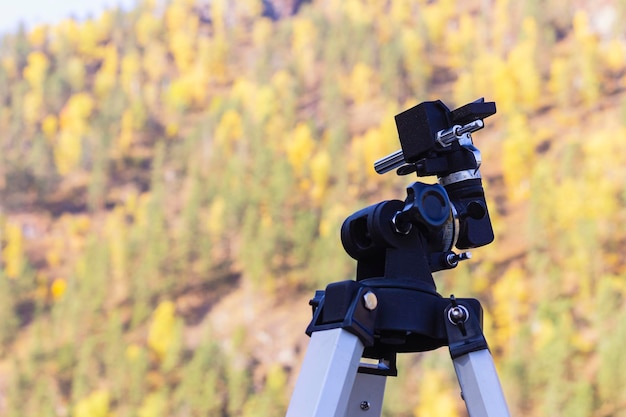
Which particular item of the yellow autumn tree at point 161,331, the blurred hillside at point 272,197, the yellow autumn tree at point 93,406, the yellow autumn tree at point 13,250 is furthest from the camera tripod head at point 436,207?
the yellow autumn tree at point 13,250

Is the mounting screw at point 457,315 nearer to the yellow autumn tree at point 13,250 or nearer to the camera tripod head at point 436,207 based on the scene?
the camera tripod head at point 436,207

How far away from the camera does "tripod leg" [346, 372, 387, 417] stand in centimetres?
105

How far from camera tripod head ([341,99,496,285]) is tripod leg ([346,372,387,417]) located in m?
0.15

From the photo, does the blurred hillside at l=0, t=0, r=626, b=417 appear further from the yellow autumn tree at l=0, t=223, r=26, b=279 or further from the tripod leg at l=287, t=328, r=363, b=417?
the tripod leg at l=287, t=328, r=363, b=417

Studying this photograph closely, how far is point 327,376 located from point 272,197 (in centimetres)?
1786

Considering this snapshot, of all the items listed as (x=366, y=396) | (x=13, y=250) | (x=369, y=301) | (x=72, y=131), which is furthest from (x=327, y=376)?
(x=72, y=131)

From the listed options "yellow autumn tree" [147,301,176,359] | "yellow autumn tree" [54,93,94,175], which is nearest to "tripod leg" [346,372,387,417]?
"yellow autumn tree" [147,301,176,359]

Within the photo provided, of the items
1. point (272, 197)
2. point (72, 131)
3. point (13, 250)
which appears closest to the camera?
point (13, 250)

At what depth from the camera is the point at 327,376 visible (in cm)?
86

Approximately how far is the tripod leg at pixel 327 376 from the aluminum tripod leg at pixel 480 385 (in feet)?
0.42

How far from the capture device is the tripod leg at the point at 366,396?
Result: 1053 mm

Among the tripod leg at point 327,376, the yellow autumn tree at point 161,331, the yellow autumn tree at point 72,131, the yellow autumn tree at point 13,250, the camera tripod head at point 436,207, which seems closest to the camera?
the tripod leg at point 327,376

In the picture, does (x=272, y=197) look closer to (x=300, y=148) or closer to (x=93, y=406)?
(x=300, y=148)

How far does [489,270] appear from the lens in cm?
1465
